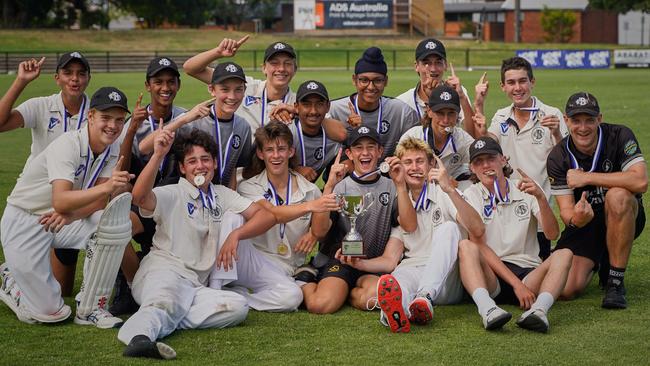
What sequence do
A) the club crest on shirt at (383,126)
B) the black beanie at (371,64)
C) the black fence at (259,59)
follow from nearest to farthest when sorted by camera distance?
the black beanie at (371,64) → the club crest on shirt at (383,126) → the black fence at (259,59)

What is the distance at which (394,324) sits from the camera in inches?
256

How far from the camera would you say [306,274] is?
756cm

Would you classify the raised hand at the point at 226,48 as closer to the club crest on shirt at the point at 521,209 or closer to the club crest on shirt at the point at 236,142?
the club crest on shirt at the point at 236,142

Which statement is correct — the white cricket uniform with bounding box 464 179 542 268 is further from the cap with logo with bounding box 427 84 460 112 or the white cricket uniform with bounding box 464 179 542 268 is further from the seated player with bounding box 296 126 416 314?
the cap with logo with bounding box 427 84 460 112

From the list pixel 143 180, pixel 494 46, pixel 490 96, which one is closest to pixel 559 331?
pixel 143 180

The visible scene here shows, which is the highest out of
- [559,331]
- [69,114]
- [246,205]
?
[69,114]

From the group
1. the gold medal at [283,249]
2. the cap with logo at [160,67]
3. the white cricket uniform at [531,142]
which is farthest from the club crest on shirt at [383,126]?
the cap with logo at [160,67]

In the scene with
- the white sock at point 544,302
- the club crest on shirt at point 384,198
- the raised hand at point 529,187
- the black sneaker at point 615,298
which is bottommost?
the black sneaker at point 615,298

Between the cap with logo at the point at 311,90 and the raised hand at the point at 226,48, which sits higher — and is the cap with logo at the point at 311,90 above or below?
below

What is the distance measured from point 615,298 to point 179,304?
3.18 metres

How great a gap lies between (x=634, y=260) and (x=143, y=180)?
4577mm

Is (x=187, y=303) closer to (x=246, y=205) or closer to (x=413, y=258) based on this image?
(x=246, y=205)

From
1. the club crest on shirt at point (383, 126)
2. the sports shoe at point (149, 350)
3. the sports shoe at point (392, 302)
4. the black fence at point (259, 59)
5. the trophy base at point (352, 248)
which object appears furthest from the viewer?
the black fence at point (259, 59)

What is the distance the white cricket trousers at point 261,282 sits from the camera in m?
7.17
